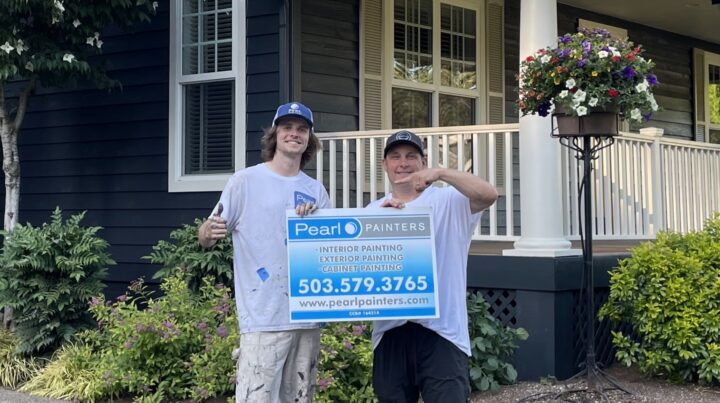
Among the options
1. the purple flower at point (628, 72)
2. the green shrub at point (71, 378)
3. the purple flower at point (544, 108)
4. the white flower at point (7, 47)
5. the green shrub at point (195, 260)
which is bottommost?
the green shrub at point (71, 378)

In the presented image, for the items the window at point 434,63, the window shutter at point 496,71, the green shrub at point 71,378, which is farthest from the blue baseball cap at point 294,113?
the window shutter at point 496,71

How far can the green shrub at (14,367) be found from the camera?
6.66m

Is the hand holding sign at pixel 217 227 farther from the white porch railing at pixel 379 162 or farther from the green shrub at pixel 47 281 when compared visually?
the green shrub at pixel 47 281

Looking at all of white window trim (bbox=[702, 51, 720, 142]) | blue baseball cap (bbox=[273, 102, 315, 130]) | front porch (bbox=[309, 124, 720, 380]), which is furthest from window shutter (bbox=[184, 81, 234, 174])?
white window trim (bbox=[702, 51, 720, 142])

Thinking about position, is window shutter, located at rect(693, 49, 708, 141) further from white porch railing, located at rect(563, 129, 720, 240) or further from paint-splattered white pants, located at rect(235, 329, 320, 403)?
paint-splattered white pants, located at rect(235, 329, 320, 403)

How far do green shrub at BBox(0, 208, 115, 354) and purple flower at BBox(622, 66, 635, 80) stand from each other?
4.30 m

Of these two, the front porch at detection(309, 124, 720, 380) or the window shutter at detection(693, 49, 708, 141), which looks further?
the window shutter at detection(693, 49, 708, 141)

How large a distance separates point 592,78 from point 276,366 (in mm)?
3032

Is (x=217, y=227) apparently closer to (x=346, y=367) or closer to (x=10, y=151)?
(x=346, y=367)

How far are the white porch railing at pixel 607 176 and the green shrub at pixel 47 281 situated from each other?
2138 mm

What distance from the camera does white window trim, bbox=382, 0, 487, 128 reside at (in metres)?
8.30

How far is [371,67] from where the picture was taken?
8.20 metres

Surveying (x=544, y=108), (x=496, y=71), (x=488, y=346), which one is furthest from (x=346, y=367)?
(x=496, y=71)

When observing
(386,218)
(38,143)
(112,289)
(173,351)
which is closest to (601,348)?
(173,351)
